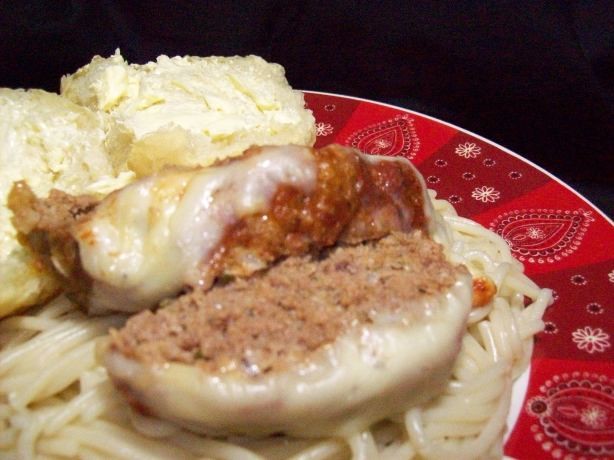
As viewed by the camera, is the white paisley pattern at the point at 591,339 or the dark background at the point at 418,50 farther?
the dark background at the point at 418,50

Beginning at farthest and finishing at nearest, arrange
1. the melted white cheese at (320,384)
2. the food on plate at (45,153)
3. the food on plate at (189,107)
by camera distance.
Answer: the food on plate at (189,107) < the food on plate at (45,153) < the melted white cheese at (320,384)

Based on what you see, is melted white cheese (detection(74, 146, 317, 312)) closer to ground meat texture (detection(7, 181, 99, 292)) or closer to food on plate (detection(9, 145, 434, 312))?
food on plate (detection(9, 145, 434, 312))

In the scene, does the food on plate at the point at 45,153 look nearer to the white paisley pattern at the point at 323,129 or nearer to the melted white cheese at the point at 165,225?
the melted white cheese at the point at 165,225

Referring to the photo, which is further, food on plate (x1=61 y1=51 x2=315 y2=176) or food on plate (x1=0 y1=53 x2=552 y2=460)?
food on plate (x1=61 y1=51 x2=315 y2=176)

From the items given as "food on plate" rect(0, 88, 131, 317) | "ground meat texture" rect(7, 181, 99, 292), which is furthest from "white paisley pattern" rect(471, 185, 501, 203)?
"ground meat texture" rect(7, 181, 99, 292)

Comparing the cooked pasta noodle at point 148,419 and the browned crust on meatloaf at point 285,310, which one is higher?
the browned crust on meatloaf at point 285,310

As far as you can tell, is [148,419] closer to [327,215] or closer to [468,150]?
[327,215]

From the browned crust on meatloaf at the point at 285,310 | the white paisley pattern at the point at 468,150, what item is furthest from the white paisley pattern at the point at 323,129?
the browned crust on meatloaf at the point at 285,310

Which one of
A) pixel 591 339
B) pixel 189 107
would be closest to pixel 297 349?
pixel 591 339
